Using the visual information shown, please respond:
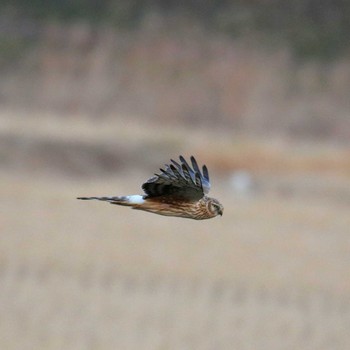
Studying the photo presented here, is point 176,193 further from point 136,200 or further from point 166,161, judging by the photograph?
point 166,161

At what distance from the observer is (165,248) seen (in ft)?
53.3

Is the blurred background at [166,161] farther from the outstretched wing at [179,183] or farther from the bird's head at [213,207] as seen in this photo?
the outstretched wing at [179,183]

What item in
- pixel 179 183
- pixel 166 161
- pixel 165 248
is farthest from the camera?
pixel 166 161

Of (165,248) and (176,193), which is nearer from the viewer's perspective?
(176,193)

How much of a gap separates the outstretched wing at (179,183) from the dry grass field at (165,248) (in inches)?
Result: 297

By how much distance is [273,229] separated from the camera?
699 inches

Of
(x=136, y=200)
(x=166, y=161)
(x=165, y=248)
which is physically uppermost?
(x=166, y=161)

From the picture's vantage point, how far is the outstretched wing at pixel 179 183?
13.6ft

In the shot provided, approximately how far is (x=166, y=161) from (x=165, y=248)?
5789mm

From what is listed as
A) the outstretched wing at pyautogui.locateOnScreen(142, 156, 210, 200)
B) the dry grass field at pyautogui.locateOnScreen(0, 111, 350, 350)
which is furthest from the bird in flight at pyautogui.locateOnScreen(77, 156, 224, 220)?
the dry grass field at pyautogui.locateOnScreen(0, 111, 350, 350)

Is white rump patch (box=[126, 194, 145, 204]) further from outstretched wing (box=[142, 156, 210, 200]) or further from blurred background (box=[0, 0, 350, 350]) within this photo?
blurred background (box=[0, 0, 350, 350])

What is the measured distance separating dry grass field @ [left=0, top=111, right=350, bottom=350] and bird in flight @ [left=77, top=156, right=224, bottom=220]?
7.53 metres

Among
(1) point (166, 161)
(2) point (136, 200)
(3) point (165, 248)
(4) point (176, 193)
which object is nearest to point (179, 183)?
(4) point (176, 193)

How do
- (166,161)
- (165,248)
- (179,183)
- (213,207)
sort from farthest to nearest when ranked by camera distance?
(166,161), (165,248), (213,207), (179,183)
